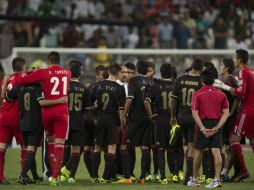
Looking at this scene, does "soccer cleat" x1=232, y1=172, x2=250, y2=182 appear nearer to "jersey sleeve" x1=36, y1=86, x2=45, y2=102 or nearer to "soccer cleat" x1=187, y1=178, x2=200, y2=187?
"soccer cleat" x1=187, y1=178, x2=200, y2=187

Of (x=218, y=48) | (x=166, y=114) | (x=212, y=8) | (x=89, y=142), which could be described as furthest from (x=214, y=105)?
(x=212, y=8)

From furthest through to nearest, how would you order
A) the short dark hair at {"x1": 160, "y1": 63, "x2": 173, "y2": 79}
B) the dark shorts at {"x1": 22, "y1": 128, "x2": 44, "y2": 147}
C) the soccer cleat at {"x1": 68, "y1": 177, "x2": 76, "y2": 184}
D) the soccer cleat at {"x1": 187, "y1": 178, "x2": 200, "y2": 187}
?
the short dark hair at {"x1": 160, "y1": 63, "x2": 173, "y2": 79} < the soccer cleat at {"x1": 68, "y1": 177, "x2": 76, "y2": 184} < the dark shorts at {"x1": 22, "y1": 128, "x2": 44, "y2": 147} < the soccer cleat at {"x1": 187, "y1": 178, "x2": 200, "y2": 187}

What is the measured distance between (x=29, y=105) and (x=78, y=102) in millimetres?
1107

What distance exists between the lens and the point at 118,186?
18.5 meters

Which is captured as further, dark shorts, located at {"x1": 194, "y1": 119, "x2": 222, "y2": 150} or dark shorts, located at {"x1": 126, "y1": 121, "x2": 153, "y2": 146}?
dark shorts, located at {"x1": 126, "y1": 121, "x2": 153, "y2": 146}

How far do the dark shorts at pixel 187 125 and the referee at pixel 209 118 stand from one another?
79 centimetres

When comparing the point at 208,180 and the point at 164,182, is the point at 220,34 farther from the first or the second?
the point at 208,180

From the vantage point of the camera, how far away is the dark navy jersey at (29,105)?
18.5 m

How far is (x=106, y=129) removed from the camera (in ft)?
63.7

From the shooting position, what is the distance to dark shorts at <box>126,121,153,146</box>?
64.7 feet

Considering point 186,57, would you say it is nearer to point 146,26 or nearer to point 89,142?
point 146,26

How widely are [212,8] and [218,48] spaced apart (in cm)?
290

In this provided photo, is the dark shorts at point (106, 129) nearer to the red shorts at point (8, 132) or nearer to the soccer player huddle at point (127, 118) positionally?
the soccer player huddle at point (127, 118)

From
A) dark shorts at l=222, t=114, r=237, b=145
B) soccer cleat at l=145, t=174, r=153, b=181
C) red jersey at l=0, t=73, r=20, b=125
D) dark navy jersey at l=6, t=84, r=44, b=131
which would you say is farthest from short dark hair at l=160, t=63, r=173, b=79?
red jersey at l=0, t=73, r=20, b=125
